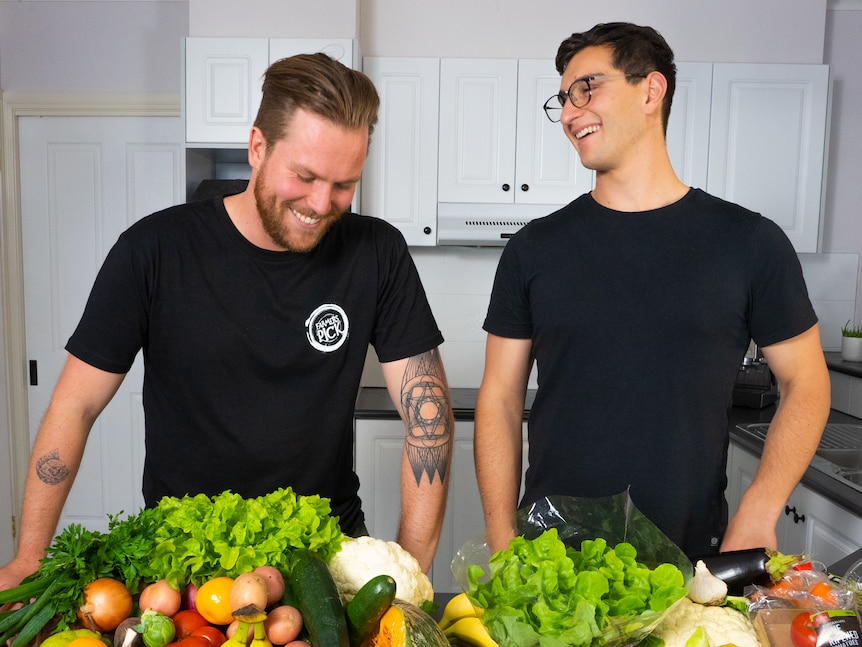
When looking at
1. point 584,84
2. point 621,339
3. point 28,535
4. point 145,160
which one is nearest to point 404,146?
point 145,160

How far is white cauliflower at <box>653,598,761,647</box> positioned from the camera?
2.81 feet

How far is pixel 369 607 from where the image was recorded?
79cm

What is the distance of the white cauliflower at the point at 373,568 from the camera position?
923 millimetres

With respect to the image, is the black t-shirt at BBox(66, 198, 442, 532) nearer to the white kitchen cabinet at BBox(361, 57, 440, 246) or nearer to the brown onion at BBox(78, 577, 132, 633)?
the brown onion at BBox(78, 577, 132, 633)

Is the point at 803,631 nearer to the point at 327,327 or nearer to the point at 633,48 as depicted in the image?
the point at 327,327

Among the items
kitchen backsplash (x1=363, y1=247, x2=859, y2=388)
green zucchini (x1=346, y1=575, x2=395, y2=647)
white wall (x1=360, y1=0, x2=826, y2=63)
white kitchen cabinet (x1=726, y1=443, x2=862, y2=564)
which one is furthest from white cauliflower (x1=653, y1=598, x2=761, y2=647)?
white wall (x1=360, y1=0, x2=826, y2=63)

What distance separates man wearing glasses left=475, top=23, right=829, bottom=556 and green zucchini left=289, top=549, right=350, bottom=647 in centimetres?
68

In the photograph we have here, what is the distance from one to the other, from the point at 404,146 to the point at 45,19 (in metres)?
1.85

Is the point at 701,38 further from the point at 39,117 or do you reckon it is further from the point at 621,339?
the point at 39,117

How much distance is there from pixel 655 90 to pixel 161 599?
1.32 metres

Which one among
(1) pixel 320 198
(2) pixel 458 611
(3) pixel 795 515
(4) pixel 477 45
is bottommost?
(3) pixel 795 515

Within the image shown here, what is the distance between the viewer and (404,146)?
3287mm

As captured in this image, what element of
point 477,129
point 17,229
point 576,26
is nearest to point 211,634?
point 477,129

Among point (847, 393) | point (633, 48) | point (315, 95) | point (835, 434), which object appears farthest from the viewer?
point (847, 393)
